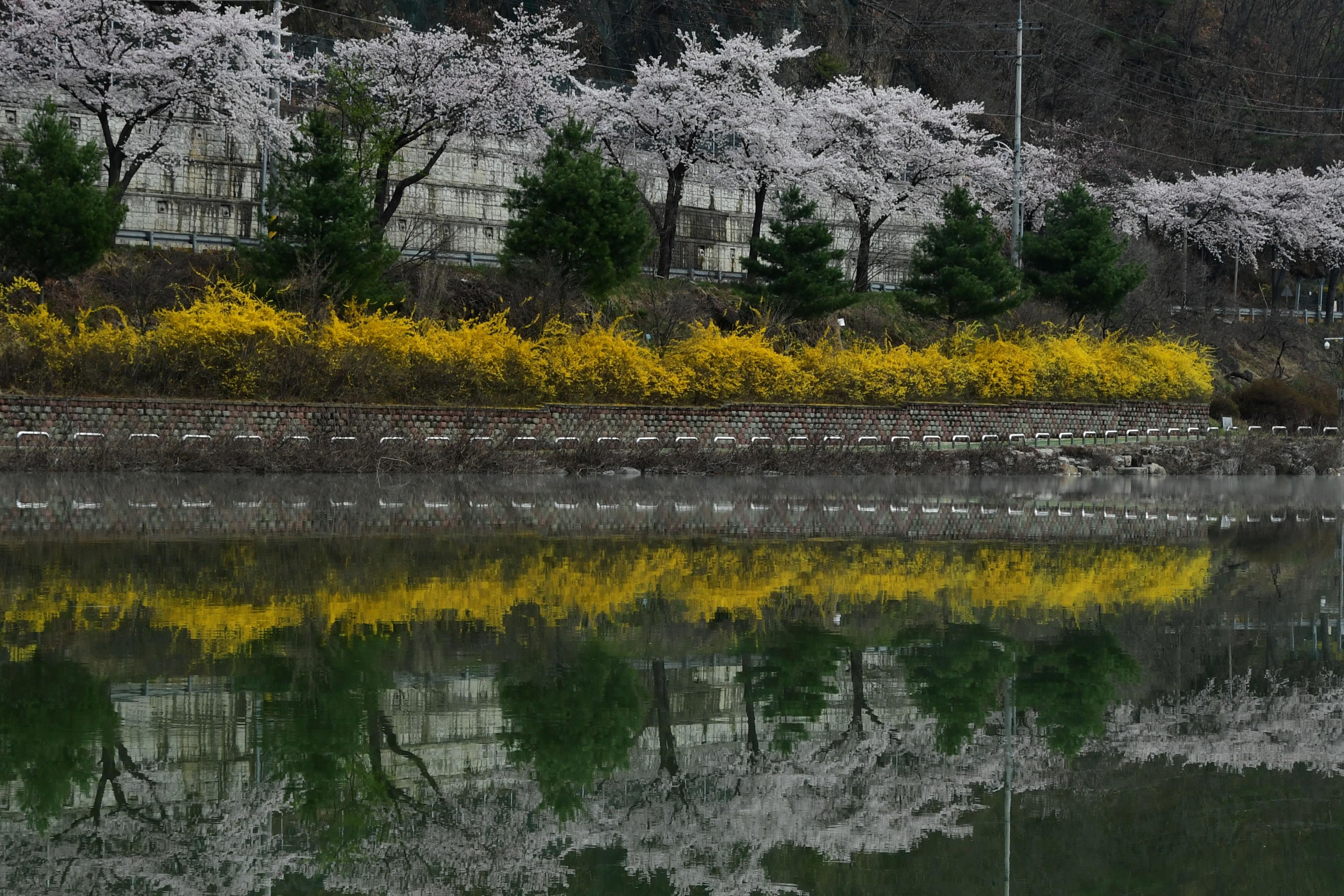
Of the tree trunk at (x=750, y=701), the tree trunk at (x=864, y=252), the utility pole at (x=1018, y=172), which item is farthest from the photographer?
the tree trunk at (x=864, y=252)

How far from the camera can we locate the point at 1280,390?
51875 millimetres

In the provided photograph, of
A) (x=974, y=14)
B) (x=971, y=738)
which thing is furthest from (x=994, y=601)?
(x=974, y=14)

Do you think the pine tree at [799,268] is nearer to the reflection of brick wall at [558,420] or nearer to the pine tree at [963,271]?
Answer: the reflection of brick wall at [558,420]

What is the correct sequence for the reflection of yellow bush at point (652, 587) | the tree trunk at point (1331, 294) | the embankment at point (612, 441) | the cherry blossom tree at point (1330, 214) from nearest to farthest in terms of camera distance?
1. the reflection of yellow bush at point (652, 587)
2. the embankment at point (612, 441)
3. the cherry blossom tree at point (1330, 214)
4. the tree trunk at point (1331, 294)

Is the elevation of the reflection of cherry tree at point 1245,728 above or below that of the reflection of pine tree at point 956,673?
above

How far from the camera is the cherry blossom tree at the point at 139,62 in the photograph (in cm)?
3350

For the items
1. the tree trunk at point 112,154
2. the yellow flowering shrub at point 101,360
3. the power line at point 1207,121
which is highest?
the power line at point 1207,121

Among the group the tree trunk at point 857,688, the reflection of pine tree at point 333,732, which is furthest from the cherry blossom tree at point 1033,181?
the reflection of pine tree at point 333,732

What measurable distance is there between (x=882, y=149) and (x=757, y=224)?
21.8ft

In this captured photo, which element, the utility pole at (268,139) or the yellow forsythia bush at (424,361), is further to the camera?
the utility pole at (268,139)

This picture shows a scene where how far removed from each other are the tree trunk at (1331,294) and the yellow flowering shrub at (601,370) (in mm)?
47426

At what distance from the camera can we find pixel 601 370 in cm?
3375

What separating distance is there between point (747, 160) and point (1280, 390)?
2106 centimetres

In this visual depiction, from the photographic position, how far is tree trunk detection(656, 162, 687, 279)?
43.1 meters
